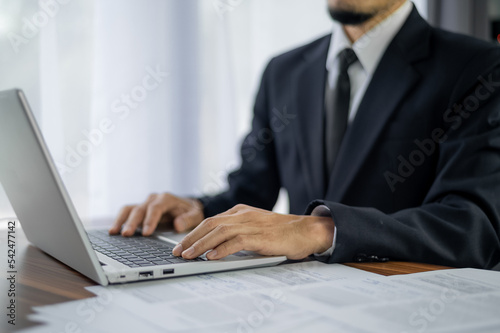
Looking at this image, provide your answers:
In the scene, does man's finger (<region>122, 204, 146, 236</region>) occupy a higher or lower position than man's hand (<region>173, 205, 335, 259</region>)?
lower

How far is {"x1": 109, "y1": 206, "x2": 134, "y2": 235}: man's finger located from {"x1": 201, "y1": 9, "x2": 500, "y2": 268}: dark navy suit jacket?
A: 0.24 m

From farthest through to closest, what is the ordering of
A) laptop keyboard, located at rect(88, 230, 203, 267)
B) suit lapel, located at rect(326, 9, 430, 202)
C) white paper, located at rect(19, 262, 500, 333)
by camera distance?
suit lapel, located at rect(326, 9, 430, 202) → laptop keyboard, located at rect(88, 230, 203, 267) → white paper, located at rect(19, 262, 500, 333)

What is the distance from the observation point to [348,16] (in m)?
1.43

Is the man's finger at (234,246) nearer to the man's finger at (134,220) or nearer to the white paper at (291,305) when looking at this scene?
the white paper at (291,305)

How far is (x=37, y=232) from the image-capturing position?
2.91 ft

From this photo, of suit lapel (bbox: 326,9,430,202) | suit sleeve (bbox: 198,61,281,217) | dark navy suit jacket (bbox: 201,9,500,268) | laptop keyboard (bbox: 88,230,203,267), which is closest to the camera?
laptop keyboard (bbox: 88,230,203,267)

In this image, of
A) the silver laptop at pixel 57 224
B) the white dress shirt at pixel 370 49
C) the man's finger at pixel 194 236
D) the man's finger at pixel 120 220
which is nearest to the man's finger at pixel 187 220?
the man's finger at pixel 120 220

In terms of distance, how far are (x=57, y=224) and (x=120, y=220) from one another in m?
0.37

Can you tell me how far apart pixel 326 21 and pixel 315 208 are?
1.72m

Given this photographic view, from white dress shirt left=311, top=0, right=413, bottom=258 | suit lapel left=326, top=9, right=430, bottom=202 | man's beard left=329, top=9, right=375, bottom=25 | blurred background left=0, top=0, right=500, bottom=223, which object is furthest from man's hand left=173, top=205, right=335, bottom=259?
blurred background left=0, top=0, right=500, bottom=223

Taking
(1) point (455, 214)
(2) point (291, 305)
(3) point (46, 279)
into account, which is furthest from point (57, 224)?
(1) point (455, 214)

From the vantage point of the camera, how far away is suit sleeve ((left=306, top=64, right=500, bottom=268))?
0.85 meters

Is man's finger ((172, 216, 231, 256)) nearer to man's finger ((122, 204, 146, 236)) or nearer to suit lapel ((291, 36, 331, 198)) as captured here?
man's finger ((122, 204, 146, 236))

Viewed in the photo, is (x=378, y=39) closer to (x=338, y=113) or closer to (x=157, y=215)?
(x=338, y=113)
